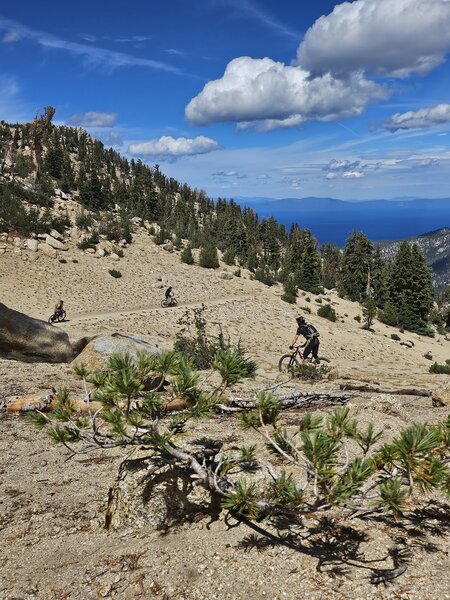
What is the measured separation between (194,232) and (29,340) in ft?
166

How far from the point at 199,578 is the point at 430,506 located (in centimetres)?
248

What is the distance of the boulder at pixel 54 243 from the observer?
1516 inches

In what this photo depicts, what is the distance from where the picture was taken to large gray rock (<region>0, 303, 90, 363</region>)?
12.9 meters

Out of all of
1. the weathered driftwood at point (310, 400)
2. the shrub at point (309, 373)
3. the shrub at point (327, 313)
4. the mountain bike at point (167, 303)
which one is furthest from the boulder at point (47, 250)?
the weathered driftwood at point (310, 400)

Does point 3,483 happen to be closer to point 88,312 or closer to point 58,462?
point 58,462

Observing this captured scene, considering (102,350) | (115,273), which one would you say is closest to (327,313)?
(115,273)

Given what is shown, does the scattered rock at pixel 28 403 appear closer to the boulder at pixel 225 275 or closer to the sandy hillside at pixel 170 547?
the sandy hillside at pixel 170 547

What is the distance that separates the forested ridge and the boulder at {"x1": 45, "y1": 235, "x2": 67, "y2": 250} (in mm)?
1382

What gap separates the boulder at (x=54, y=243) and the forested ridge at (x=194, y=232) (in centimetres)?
138

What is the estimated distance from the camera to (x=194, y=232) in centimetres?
6250

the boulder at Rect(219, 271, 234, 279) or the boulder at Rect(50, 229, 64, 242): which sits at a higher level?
the boulder at Rect(50, 229, 64, 242)

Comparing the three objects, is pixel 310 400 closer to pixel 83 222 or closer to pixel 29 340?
pixel 29 340

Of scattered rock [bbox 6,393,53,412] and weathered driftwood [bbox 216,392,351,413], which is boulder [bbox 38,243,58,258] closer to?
scattered rock [bbox 6,393,53,412]

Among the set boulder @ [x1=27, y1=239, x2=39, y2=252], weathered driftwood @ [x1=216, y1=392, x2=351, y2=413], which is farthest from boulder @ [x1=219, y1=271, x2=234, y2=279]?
weathered driftwood @ [x1=216, y1=392, x2=351, y2=413]
